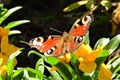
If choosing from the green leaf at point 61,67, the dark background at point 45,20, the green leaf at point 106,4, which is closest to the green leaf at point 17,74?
the green leaf at point 61,67

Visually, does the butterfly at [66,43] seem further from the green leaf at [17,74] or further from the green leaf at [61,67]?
the green leaf at [17,74]

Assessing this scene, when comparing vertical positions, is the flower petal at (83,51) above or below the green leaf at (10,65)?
below

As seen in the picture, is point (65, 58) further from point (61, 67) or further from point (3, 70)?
point (3, 70)

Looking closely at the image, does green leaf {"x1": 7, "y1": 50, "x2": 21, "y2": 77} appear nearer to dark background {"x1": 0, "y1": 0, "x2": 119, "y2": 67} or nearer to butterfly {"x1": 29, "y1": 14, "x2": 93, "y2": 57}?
butterfly {"x1": 29, "y1": 14, "x2": 93, "y2": 57}

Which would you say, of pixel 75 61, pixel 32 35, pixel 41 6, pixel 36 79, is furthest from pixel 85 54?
pixel 41 6

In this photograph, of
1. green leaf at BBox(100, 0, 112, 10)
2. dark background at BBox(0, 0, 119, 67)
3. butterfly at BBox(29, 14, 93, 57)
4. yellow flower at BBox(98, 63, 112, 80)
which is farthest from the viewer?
dark background at BBox(0, 0, 119, 67)

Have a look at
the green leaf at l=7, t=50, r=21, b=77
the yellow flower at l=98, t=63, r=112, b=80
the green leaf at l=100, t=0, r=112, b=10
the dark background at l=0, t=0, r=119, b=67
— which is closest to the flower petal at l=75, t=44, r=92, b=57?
the yellow flower at l=98, t=63, r=112, b=80

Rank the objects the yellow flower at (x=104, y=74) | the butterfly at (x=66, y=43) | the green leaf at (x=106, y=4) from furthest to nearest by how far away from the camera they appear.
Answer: the green leaf at (x=106, y=4)
the yellow flower at (x=104, y=74)
the butterfly at (x=66, y=43)

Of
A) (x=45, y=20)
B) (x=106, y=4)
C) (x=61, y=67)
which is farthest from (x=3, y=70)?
(x=45, y=20)
